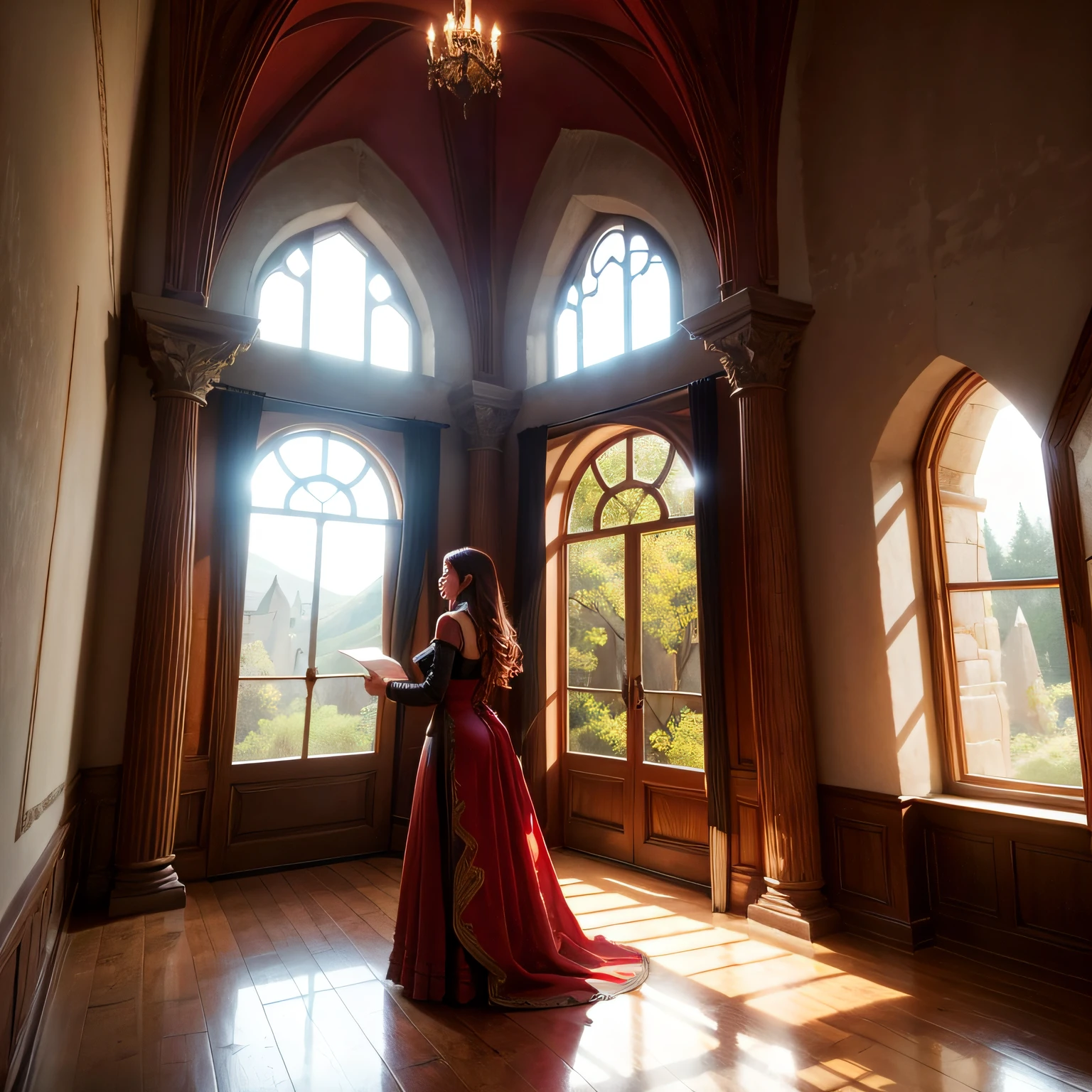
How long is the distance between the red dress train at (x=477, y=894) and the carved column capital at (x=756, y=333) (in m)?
2.56

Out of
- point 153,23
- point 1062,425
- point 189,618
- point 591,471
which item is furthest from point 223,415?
point 1062,425

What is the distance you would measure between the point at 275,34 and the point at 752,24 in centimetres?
286

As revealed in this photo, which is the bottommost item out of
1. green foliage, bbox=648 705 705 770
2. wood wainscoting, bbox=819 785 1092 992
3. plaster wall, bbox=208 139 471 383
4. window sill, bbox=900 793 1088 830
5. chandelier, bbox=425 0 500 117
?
wood wainscoting, bbox=819 785 1092 992

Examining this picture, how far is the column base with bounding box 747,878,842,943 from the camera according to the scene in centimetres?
404

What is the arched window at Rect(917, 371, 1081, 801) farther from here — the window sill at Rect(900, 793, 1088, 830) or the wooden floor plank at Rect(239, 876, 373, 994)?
the wooden floor plank at Rect(239, 876, 373, 994)

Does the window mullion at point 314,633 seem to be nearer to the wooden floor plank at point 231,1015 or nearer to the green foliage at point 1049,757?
the wooden floor plank at point 231,1015

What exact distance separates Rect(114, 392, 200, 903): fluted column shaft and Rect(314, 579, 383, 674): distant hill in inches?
45.0

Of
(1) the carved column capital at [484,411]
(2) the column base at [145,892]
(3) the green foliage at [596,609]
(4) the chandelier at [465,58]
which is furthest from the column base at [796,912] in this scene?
(4) the chandelier at [465,58]

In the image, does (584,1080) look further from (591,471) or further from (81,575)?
(591,471)

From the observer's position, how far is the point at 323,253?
642 centimetres

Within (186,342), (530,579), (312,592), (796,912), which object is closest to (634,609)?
(530,579)

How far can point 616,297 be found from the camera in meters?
6.19

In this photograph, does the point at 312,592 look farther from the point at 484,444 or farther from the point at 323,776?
the point at 484,444

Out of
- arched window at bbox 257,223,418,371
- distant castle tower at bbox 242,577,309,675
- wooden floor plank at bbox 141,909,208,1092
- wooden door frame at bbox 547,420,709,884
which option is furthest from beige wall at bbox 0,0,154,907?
wooden door frame at bbox 547,420,709,884
